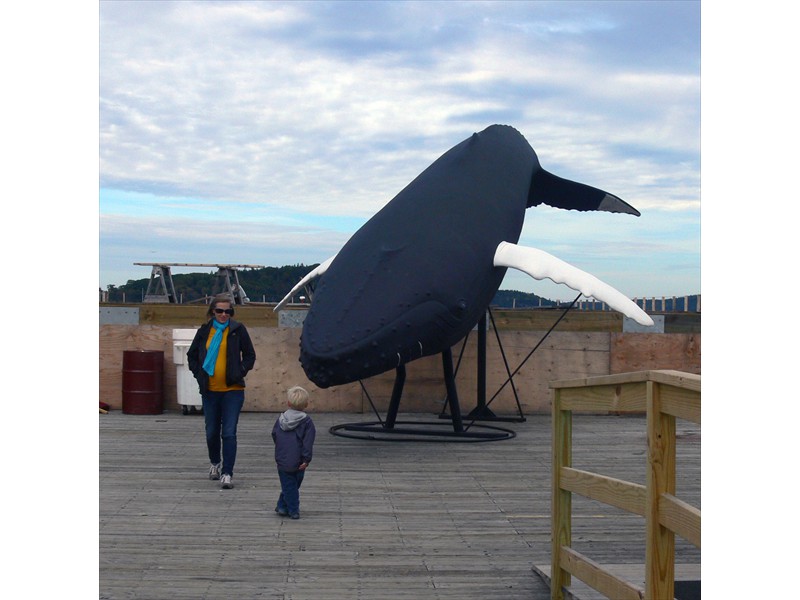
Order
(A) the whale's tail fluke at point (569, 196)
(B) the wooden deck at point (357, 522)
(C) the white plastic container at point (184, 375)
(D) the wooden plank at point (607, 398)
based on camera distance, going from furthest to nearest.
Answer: (A) the whale's tail fluke at point (569, 196), (C) the white plastic container at point (184, 375), (B) the wooden deck at point (357, 522), (D) the wooden plank at point (607, 398)

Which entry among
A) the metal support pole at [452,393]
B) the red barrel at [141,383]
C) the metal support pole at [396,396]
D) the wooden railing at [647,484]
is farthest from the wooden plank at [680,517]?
the red barrel at [141,383]

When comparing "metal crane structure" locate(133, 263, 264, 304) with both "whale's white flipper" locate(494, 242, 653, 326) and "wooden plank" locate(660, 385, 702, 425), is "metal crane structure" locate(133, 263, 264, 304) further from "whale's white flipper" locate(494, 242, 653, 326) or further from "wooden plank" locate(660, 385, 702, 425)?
"wooden plank" locate(660, 385, 702, 425)

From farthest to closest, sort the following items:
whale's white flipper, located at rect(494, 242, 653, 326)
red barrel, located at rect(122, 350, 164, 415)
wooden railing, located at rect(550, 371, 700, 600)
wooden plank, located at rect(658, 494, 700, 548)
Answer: red barrel, located at rect(122, 350, 164, 415) → whale's white flipper, located at rect(494, 242, 653, 326) → wooden railing, located at rect(550, 371, 700, 600) → wooden plank, located at rect(658, 494, 700, 548)

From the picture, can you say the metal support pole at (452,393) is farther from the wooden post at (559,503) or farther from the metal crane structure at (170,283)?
the metal crane structure at (170,283)

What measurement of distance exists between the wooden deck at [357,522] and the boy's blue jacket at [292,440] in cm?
48

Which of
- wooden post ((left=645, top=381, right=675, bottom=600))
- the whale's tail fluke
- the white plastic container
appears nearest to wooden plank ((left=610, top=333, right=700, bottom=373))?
the whale's tail fluke

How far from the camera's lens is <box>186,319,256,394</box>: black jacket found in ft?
28.4

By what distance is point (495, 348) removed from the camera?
48.7ft

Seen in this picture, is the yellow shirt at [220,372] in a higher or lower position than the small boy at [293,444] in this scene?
higher

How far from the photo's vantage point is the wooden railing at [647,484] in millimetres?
3926

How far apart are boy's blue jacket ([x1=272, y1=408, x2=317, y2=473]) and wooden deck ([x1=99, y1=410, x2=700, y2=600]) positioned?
48 cm

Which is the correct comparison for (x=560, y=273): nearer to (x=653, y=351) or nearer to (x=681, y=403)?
(x=653, y=351)
